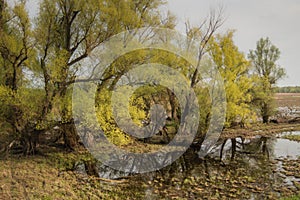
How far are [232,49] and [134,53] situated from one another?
9.44 m

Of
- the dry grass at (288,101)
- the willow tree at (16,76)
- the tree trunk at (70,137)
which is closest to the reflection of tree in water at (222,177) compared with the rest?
the tree trunk at (70,137)

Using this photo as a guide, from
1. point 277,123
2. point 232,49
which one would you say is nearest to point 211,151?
point 232,49

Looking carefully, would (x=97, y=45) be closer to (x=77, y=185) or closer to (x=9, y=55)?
(x=9, y=55)

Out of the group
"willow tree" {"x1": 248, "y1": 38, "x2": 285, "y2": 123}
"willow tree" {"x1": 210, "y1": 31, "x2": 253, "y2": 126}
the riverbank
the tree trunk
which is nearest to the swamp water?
the riverbank

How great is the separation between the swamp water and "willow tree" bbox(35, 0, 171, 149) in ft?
17.2

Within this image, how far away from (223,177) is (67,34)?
489 inches

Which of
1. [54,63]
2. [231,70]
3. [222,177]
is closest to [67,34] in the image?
[54,63]

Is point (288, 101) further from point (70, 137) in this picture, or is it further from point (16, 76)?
point (16, 76)

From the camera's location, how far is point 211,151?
759 inches

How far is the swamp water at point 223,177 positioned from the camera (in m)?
11.2

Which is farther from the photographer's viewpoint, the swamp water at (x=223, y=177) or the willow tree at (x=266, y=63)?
the willow tree at (x=266, y=63)

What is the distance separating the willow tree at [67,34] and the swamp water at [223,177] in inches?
207

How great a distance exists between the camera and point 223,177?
43.8ft

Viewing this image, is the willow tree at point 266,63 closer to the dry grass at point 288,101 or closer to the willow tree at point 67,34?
the dry grass at point 288,101
